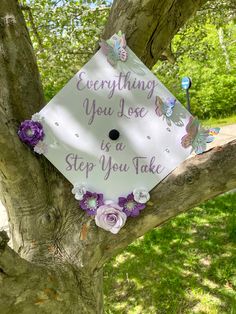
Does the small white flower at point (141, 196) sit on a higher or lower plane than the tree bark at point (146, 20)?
lower

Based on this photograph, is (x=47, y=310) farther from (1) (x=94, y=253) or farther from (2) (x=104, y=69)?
(2) (x=104, y=69)

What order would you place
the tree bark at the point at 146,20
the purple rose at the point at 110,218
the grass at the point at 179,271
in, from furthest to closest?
the grass at the point at 179,271 < the tree bark at the point at 146,20 < the purple rose at the point at 110,218

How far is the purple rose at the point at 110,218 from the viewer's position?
1.69 meters

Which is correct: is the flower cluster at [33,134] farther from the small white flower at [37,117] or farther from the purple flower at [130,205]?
the purple flower at [130,205]

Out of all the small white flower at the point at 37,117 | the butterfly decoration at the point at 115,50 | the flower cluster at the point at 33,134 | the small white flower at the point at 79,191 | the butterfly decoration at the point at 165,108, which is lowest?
the small white flower at the point at 79,191

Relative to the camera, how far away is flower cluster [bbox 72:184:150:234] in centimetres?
169

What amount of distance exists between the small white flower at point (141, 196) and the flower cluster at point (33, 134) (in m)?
0.48

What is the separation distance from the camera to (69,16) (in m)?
4.95

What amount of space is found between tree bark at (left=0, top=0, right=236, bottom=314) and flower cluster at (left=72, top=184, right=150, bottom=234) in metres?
0.06

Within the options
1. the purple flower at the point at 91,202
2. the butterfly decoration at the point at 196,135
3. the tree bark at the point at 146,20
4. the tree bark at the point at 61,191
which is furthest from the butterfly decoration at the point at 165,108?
the purple flower at the point at 91,202

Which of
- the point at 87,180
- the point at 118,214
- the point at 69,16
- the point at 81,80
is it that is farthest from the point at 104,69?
the point at 69,16

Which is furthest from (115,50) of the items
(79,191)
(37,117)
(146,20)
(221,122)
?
(221,122)

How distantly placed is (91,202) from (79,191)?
8 cm

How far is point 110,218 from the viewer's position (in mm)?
1690
